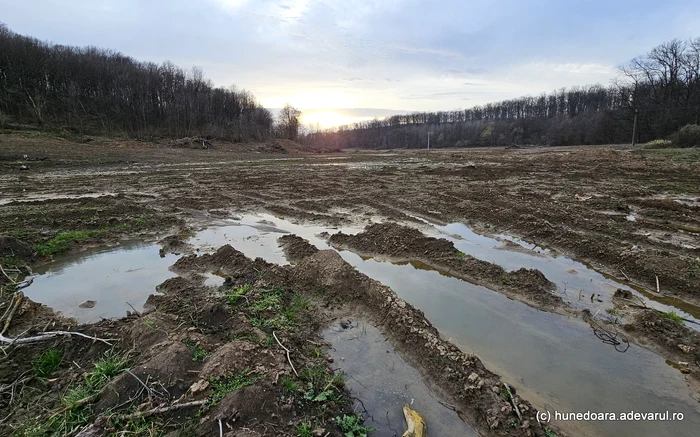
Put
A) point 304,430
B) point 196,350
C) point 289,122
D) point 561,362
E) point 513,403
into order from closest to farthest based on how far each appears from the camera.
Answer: point 304,430, point 513,403, point 196,350, point 561,362, point 289,122

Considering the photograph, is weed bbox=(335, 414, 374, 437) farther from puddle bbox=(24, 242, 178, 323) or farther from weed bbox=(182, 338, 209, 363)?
puddle bbox=(24, 242, 178, 323)

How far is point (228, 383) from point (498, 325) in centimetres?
354

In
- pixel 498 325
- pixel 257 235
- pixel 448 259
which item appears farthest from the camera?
pixel 257 235

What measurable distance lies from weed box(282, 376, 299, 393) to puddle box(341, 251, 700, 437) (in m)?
2.21

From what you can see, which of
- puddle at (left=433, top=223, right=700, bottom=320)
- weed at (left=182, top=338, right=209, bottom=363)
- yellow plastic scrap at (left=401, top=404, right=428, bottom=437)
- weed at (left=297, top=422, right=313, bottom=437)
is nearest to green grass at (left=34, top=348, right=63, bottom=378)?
weed at (left=182, top=338, right=209, bottom=363)

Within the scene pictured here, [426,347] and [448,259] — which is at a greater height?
[448,259]

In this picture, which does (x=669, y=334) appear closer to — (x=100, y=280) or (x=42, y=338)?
(x=42, y=338)

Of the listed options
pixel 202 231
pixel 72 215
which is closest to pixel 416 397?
pixel 202 231

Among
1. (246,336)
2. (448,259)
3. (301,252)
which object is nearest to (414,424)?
(246,336)

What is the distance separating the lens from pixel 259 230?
31.6 ft

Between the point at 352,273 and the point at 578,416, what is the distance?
11.3 feet

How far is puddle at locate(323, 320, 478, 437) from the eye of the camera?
317 cm

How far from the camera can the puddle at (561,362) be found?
3389 mm

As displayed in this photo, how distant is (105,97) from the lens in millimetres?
57594
